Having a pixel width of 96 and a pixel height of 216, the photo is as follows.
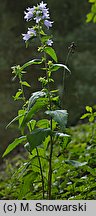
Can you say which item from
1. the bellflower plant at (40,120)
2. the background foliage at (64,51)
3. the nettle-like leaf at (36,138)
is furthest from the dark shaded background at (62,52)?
the nettle-like leaf at (36,138)

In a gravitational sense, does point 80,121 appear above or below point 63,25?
below

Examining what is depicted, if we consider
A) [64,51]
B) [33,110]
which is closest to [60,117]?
[33,110]

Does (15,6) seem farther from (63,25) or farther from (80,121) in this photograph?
(80,121)

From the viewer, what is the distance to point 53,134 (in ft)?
3.73

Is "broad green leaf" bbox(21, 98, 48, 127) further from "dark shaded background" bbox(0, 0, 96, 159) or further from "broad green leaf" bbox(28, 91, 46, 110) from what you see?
"dark shaded background" bbox(0, 0, 96, 159)

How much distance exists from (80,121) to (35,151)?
2.61 meters

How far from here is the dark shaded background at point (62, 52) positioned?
3742 millimetres

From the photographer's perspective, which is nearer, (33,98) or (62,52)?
(33,98)

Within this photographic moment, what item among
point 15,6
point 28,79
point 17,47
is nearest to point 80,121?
point 28,79

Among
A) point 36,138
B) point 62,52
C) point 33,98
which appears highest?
point 62,52

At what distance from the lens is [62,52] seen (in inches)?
146

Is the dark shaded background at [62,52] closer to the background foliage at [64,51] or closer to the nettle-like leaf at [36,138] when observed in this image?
the background foliage at [64,51]

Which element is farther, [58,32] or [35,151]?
[58,32]

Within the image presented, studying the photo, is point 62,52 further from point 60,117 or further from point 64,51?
point 60,117
